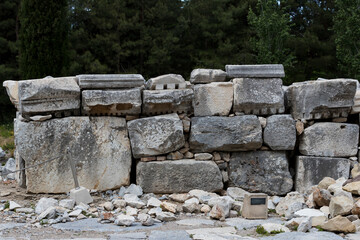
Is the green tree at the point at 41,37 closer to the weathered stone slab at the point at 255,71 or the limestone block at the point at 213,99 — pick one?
the limestone block at the point at 213,99

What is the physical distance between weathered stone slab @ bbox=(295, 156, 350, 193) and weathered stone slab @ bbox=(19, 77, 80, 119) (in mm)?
3171

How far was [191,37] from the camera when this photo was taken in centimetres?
1695

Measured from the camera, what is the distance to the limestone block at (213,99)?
5910mm

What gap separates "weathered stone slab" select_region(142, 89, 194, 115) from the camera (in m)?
5.75

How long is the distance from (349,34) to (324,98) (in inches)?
324

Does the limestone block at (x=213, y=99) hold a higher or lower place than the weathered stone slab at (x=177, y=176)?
higher

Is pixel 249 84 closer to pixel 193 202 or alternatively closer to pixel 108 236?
pixel 193 202

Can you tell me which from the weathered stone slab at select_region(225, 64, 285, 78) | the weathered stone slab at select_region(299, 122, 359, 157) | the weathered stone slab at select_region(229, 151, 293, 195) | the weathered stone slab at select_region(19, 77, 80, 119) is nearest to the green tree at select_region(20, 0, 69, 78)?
the weathered stone slab at select_region(19, 77, 80, 119)

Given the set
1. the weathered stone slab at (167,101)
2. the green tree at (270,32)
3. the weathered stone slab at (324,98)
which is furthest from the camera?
the green tree at (270,32)

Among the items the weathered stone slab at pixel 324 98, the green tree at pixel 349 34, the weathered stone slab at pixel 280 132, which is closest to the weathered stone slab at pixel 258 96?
the weathered stone slab at pixel 280 132

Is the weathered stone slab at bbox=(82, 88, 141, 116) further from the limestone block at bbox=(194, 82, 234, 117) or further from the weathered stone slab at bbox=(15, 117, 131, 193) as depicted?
the limestone block at bbox=(194, 82, 234, 117)

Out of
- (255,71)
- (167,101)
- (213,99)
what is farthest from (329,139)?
(167,101)

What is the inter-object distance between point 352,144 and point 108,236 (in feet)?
12.3

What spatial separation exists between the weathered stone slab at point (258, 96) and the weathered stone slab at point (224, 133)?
18cm
